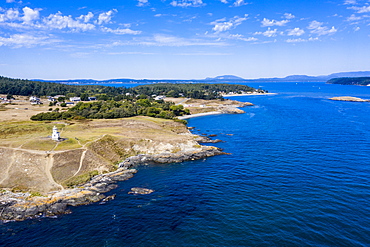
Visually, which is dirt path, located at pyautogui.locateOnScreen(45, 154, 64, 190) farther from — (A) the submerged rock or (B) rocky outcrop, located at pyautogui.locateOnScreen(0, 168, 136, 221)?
(A) the submerged rock

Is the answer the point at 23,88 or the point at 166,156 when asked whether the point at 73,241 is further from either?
the point at 23,88

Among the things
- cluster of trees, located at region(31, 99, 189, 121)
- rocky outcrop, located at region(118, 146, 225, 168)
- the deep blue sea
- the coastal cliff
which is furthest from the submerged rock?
cluster of trees, located at region(31, 99, 189, 121)

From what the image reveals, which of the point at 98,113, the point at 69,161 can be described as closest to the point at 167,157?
the point at 69,161

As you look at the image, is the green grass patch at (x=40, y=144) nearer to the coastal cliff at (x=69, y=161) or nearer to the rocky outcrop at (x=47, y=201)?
the coastal cliff at (x=69, y=161)

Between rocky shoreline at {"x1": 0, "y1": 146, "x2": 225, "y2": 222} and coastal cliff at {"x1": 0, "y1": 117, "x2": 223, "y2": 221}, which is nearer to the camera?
rocky shoreline at {"x1": 0, "y1": 146, "x2": 225, "y2": 222}

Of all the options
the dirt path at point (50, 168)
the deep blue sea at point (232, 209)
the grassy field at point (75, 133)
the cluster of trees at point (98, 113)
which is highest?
the cluster of trees at point (98, 113)

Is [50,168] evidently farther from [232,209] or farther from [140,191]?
[232,209]

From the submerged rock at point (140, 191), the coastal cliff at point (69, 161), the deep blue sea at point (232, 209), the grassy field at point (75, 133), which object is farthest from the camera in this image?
the grassy field at point (75, 133)

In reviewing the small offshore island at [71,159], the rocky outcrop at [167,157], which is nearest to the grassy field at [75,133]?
the small offshore island at [71,159]

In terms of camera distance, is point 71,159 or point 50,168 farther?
point 71,159

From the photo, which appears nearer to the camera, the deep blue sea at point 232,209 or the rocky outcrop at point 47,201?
the deep blue sea at point 232,209
